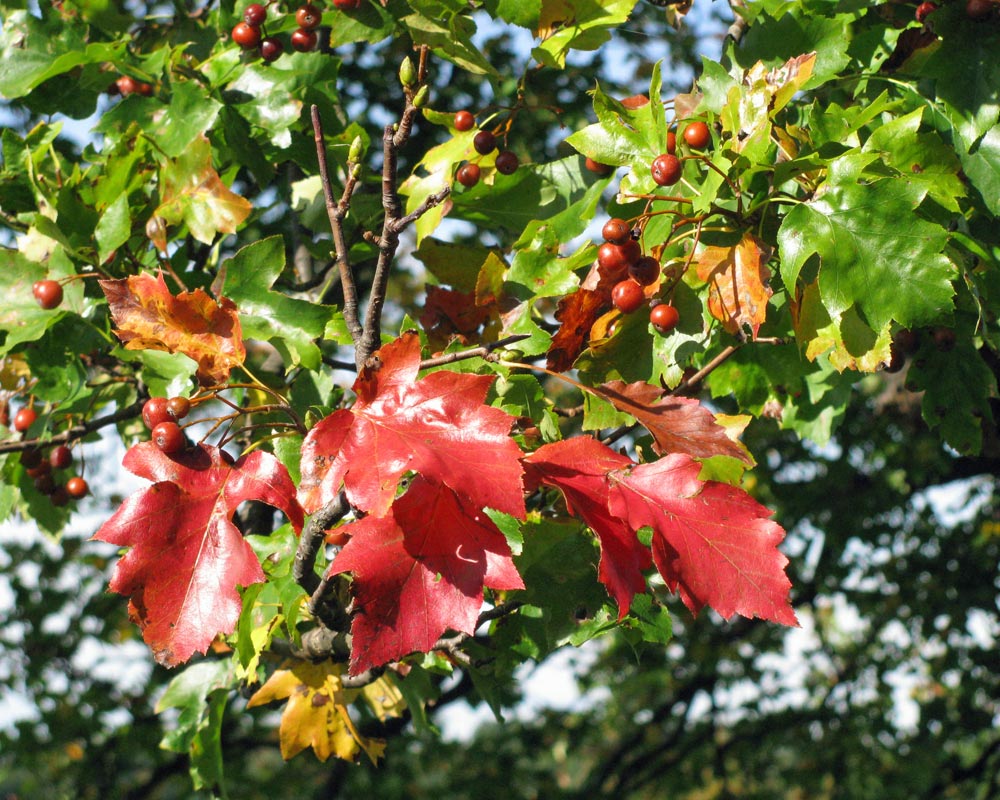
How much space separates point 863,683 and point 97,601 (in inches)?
201

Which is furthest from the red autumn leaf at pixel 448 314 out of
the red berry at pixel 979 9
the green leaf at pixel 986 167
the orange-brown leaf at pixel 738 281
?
the red berry at pixel 979 9

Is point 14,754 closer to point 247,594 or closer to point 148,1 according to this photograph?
point 148,1

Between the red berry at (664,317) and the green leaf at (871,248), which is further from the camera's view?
the red berry at (664,317)

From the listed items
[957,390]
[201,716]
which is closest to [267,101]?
[201,716]

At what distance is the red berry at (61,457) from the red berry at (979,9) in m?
2.41

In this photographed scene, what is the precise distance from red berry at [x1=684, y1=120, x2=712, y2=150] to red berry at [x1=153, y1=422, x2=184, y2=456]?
110 cm

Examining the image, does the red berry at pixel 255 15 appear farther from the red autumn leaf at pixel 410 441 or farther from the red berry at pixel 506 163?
the red autumn leaf at pixel 410 441

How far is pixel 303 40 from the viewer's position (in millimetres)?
2547

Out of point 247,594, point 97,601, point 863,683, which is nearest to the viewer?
point 247,594

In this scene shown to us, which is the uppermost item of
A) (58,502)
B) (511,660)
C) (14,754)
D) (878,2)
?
(878,2)

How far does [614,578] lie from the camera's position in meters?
1.45

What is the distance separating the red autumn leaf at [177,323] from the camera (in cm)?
167

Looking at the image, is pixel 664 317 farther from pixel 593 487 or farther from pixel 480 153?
pixel 480 153

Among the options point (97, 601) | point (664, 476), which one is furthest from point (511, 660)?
point (97, 601)
